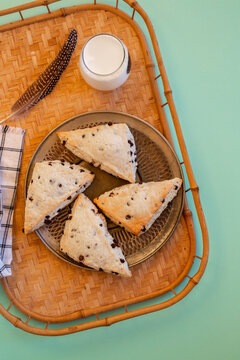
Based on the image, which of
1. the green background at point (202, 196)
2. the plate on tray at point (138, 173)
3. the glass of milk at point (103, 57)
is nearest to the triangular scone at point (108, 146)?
the plate on tray at point (138, 173)

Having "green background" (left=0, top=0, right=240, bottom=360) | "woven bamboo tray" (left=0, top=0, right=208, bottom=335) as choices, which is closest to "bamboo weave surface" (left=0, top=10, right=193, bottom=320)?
"woven bamboo tray" (left=0, top=0, right=208, bottom=335)

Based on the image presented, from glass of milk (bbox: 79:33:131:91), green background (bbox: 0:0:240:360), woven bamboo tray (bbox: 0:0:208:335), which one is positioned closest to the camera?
glass of milk (bbox: 79:33:131:91)

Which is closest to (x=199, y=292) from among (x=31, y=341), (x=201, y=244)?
(x=201, y=244)

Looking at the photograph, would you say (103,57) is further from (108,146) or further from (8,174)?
(8,174)

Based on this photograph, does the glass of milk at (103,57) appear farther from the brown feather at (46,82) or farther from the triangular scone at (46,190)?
the triangular scone at (46,190)

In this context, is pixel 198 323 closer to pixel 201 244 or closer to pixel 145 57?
pixel 201 244

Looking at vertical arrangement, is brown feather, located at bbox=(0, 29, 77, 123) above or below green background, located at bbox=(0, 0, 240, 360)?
above

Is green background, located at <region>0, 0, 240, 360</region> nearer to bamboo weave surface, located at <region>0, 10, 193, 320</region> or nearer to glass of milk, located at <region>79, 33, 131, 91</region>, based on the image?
bamboo weave surface, located at <region>0, 10, 193, 320</region>
